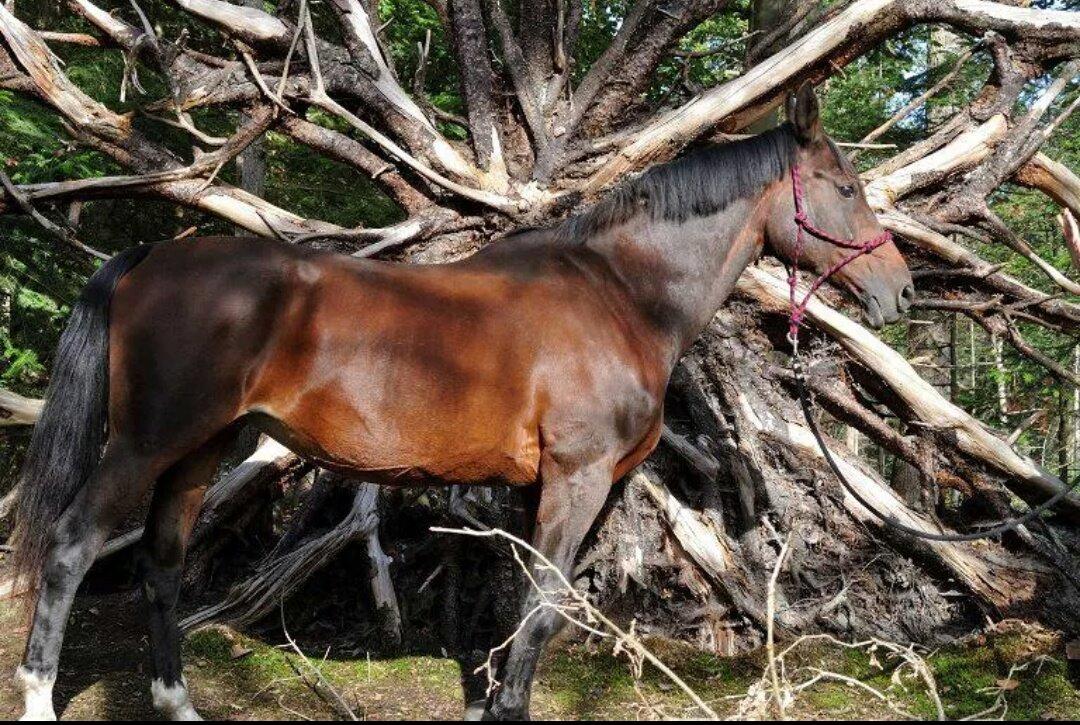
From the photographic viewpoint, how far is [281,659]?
492 cm

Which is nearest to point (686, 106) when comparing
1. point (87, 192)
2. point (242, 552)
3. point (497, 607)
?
point (497, 607)

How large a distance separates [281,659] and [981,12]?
607cm

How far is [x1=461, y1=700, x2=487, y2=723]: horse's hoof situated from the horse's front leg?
20 centimetres

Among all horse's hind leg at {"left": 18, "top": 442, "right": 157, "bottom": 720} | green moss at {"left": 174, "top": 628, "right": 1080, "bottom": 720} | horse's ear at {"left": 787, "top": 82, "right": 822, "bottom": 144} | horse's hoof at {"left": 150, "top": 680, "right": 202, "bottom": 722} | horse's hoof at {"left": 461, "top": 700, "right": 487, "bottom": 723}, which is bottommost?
green moss at {"left": 174, "top": 628, "right": 1080, "bottom": 720}

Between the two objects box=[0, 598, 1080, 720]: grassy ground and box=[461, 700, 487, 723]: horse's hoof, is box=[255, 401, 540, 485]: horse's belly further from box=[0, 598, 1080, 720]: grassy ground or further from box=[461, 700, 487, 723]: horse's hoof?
box=[0, 598, 1080, 720]: grassy ground

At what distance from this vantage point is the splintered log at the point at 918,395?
555 centimetres

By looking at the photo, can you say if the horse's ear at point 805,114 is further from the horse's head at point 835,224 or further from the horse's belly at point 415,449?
the horse's belly at point 415,449

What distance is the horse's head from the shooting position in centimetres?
423

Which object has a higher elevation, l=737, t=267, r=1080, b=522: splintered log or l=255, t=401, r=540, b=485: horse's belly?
l=255, t=401, r=540, b=485: horse's belly

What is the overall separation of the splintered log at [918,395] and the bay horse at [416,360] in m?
1.40

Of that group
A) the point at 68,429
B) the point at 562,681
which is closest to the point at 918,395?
the point at 562,681

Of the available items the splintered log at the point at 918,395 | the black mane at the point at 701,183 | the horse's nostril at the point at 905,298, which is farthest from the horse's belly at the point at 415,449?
the splintered log at the point at 918,395

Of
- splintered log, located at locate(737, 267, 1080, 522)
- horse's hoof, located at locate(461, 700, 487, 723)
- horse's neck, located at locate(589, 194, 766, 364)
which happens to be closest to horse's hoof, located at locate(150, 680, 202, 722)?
horse's hoof, located at locate(461, 700, 487, 723)

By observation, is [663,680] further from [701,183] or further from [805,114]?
[805,114]
